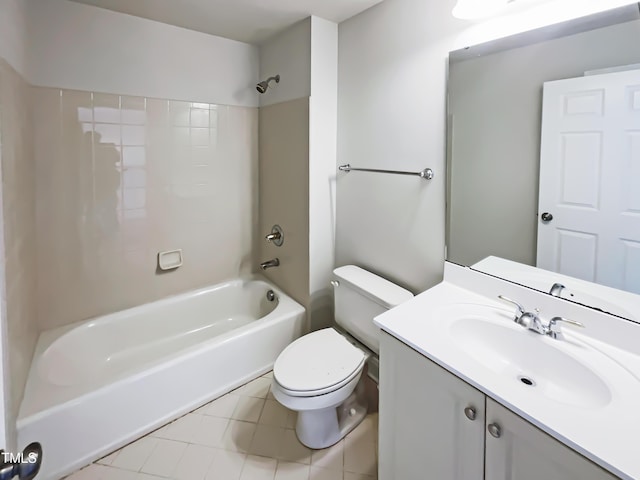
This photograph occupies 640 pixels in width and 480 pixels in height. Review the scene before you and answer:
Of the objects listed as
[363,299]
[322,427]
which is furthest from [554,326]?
[322,427]

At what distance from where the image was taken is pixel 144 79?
7.04 feet

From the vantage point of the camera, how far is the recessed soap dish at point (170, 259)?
2.37 metres

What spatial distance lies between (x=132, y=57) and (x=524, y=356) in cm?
263

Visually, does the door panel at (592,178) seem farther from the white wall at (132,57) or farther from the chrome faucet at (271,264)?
the white wall at (132,57)

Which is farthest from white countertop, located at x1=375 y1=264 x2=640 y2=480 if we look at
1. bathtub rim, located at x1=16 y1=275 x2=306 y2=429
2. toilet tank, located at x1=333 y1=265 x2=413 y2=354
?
bathtub rim, located at x1=16 y1=275 x2=306 y2=429

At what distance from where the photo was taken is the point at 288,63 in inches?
88.8

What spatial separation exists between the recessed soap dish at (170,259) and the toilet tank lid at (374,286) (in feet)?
3.99

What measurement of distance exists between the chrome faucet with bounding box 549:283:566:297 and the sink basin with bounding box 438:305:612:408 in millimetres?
169

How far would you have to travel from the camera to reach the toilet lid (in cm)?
151

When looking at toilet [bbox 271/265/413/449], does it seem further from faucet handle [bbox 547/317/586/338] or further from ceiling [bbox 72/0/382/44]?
ceiling [bbox 72/0/382/44]

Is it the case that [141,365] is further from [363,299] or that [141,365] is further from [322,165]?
[322,165]

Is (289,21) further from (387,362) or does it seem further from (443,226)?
(387,362)

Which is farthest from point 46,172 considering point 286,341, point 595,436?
point 595,436

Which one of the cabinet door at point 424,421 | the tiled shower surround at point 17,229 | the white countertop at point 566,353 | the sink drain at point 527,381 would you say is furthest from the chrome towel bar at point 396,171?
the tiled shower surround at point 17,229
